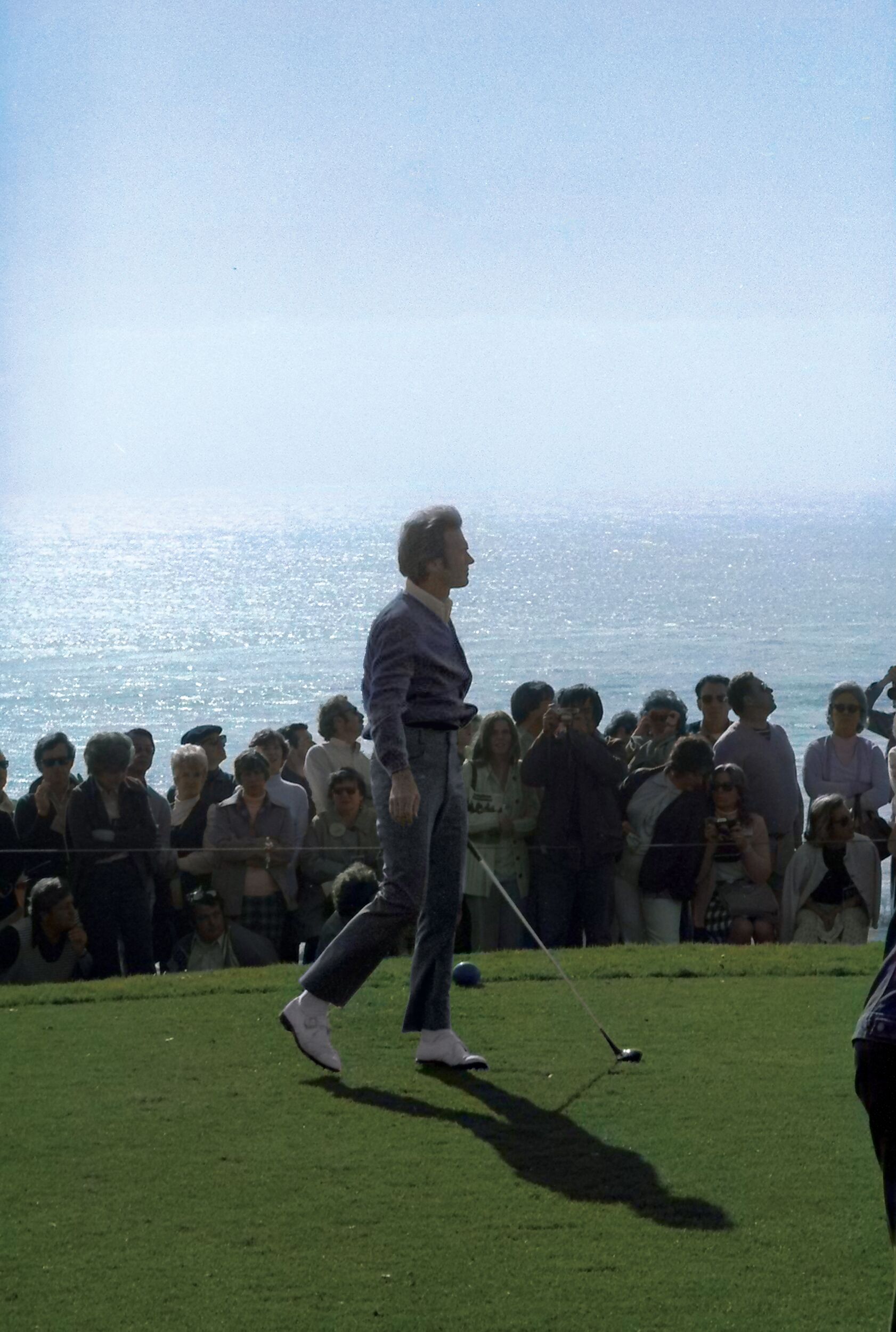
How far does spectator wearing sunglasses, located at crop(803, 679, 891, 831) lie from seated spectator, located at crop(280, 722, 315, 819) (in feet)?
7.96

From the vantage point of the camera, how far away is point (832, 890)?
744 centimetres

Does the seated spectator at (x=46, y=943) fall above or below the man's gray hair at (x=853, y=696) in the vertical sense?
below

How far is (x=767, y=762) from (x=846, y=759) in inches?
28.8

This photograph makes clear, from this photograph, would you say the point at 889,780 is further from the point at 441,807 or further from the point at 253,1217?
the point at 253,1217

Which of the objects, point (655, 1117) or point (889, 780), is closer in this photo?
point (655, 1117)

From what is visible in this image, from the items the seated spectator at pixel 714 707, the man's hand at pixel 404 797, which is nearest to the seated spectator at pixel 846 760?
the seated spectator at pixel 714 707

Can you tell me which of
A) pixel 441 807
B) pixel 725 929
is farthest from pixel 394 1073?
pixel 725 929

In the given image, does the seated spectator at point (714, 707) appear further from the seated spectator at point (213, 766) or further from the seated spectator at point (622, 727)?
the seated spectator at point (213, 766)

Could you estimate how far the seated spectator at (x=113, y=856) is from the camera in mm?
7062

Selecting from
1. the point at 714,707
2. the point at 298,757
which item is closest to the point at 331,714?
the point at 298,757

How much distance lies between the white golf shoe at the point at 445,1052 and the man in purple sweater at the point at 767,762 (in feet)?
9.00

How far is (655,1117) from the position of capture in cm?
457

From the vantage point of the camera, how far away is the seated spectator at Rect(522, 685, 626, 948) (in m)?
7.64

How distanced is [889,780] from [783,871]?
1.45 meters
